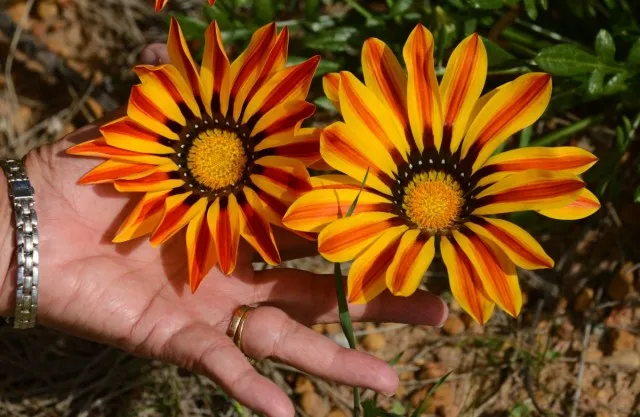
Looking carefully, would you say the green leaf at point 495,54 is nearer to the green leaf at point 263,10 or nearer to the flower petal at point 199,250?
the green leaf at point 263,10

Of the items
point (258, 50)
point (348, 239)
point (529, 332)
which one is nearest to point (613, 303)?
point (529, 332)

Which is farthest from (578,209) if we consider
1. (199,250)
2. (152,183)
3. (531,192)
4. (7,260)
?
(7,260)

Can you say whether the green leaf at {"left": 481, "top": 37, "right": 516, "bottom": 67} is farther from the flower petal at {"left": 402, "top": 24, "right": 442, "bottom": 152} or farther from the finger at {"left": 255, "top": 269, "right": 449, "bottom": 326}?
the finger at {"left": 255, "top": 269, "right": 449, "bottom": 326}

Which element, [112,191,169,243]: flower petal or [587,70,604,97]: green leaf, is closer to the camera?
[112,191,169,243]: flower petal

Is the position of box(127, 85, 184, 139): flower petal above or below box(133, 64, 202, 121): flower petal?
below

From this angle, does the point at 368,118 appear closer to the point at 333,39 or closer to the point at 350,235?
the point at 350,235

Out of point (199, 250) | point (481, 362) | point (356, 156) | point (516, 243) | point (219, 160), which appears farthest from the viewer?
point (481, 362)

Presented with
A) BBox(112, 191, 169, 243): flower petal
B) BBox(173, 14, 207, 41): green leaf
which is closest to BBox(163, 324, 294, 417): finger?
BBox(112, 191, 169, 243): flower petal

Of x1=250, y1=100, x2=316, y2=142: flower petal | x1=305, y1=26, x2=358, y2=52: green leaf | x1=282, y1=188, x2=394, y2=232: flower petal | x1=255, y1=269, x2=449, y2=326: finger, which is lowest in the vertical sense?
x1=255, y1=269, x2=449, y2=326: finger
